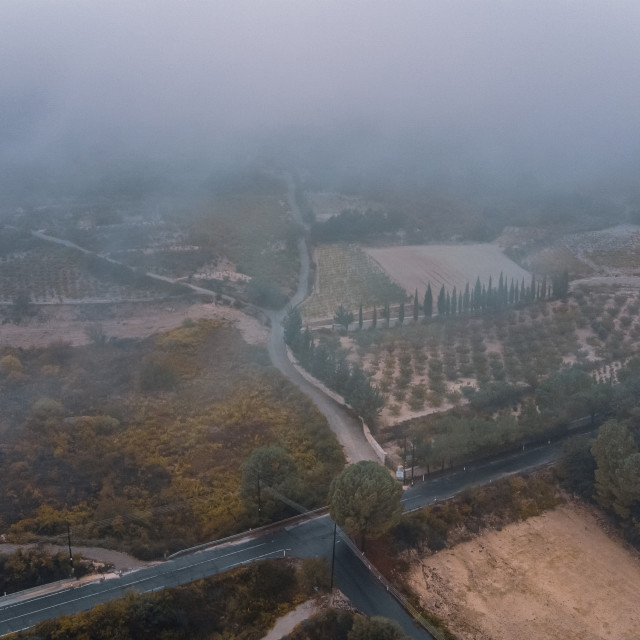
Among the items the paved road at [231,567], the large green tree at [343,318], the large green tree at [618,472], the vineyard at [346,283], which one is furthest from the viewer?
the vineyard at [346,283]

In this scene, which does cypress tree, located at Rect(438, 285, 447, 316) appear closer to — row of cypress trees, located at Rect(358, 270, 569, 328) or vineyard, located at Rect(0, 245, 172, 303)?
row of cypress trees, located at Rect(358, 270, 569, 328)

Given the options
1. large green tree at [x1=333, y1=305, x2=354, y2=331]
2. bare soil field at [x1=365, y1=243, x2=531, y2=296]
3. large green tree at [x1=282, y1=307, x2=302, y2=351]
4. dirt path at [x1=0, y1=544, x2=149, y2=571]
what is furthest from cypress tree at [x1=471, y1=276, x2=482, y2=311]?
dirt path at [x1=0, y1=544, x2=149, y2=571]

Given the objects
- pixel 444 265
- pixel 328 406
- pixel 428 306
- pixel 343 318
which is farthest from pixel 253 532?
pixel 444 265

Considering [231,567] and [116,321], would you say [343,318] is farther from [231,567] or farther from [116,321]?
[231,567]

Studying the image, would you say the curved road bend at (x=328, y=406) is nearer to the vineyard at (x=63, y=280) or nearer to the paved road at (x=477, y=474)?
the paved road at (x=477, y=474)

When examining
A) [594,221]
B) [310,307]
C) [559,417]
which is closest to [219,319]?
[310,307]

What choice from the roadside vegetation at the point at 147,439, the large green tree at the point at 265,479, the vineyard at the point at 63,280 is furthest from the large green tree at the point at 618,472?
the vineyard at the point at 63,280
